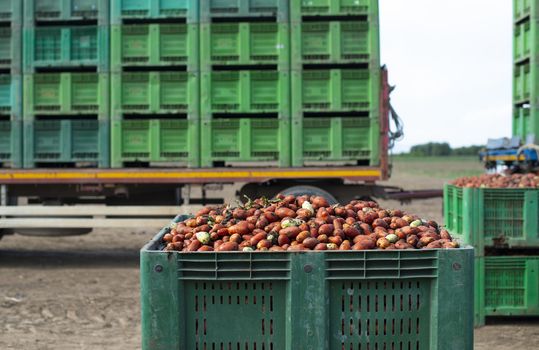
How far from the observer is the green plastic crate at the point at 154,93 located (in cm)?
1049

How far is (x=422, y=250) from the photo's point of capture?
3.34 metres

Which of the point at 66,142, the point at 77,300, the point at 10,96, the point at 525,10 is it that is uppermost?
the point at 525,10

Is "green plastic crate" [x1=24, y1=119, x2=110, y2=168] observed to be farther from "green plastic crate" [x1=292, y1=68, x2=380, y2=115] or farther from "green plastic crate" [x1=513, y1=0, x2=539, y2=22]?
"green plastic crate" [x1=513, y1=0, x2=539, y2=22]

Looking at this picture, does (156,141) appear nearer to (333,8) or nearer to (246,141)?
(246,141)

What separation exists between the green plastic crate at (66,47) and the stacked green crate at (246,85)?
5.04 ft

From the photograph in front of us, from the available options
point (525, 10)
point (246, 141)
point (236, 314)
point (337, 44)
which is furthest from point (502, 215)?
point (525, 10)

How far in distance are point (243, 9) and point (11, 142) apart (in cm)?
401

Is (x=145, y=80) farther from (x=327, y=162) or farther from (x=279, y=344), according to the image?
(x=279, y=344)

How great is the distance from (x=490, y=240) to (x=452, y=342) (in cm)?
416

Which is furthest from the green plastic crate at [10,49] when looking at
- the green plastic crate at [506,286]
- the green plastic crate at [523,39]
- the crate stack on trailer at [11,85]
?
the green plastic crate at [523,39]

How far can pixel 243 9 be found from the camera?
34.5 feet

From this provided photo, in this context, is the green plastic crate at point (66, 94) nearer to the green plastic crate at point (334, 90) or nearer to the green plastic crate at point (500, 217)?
the green plastic crate at point (334, 90)

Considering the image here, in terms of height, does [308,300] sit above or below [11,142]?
Answer: below

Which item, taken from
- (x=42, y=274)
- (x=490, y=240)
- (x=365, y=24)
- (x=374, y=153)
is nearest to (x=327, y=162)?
(x=374, y=153)
